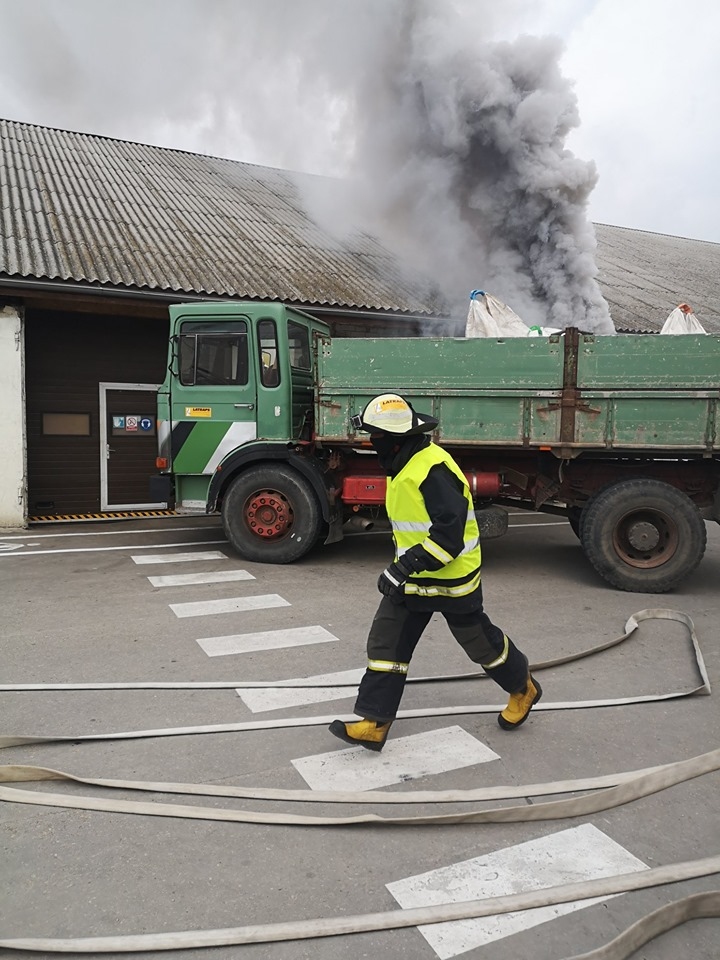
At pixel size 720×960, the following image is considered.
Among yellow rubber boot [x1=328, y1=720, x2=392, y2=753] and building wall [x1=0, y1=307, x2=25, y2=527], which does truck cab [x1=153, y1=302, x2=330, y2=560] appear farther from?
yellow rubber boot [x1=328, y1=720, x2=392, y2=753]

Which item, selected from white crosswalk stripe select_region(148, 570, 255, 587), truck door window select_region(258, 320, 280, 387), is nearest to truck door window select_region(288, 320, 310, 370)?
truck door window select_region(258, 320, 280, 387)

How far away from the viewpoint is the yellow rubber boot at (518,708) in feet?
12.1

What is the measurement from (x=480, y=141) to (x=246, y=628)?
8.44 metres

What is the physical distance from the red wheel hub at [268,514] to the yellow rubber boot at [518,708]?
4372mm

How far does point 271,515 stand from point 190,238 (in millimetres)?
6985

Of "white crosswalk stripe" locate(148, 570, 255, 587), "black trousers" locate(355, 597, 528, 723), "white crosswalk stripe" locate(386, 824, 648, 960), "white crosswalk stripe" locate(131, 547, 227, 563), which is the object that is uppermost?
"black trousers" locate(355, 597, 528, 723)

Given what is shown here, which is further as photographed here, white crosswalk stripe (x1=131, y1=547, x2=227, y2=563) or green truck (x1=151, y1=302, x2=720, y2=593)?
white crosswalk stripe (x1=131, y1=547, x2=227, y2=563)

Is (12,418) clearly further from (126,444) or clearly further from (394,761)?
(394,761)

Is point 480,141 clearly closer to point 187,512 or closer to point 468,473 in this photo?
point 468,473

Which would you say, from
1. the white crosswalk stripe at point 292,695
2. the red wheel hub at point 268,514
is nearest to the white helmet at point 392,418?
the white crosswalk stripe at point 292,695

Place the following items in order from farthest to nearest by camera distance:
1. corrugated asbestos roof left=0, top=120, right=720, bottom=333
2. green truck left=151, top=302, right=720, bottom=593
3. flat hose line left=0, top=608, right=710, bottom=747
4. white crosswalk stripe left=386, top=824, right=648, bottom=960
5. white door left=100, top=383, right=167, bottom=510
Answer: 1. white door left=100, top=383, right=167, bottom=510
2. corrugated asbestos roof left=0, top=120, right=720, bottom=333
3. green truck left=151, top=302, right=720, bottom=593
4. flat hose line left=0, top=608, right=710, bottom=747
5. white crosswalk stripe left=386, top=824, right=648, bottom=960

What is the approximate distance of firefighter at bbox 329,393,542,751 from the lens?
129 inches

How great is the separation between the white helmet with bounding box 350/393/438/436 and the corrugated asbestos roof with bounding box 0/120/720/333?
25.9 feet

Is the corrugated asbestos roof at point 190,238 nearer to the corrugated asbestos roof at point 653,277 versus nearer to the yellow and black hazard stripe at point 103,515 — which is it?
the corrugated asbestos roof at point 653,277
